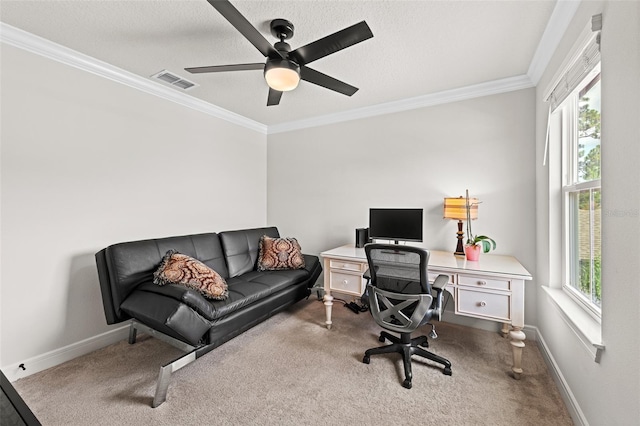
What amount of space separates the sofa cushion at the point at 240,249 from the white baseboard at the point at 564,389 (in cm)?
282

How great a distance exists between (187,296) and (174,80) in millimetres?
2140

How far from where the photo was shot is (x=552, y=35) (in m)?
1.96

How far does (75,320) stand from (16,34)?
2.22 meters

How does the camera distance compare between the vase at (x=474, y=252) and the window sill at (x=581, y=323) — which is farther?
the vase at (x=474, y=252)

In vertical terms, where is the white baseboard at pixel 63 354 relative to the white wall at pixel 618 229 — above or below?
below

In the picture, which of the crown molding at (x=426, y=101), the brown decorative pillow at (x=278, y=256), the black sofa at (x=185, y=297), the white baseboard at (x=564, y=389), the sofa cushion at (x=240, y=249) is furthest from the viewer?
the brown decorative pillow at (x=278, y=256)

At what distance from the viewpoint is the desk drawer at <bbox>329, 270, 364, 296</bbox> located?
8.77 ft

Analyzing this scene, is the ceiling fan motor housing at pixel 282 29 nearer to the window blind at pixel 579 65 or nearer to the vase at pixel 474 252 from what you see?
the window blind at pixel 579 65

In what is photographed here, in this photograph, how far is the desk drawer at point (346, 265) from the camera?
267 centimetres

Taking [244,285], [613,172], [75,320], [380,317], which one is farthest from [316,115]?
[75,320]

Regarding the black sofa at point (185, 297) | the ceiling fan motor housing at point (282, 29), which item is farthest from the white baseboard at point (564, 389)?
the ceiling fan motor housing at point (282, 29)

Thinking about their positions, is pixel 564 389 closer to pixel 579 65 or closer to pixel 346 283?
pixel 346 283

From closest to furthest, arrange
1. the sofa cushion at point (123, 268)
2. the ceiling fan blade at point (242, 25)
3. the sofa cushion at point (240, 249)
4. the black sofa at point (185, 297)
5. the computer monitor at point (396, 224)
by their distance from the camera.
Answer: the ceiling fan blade at point (242, 25) < the black sofa at point (185, 297) < the sofa cushion at point (123, 268) < the computer monitor at point (396, 224) < the sofa cushion at point (240, 249)

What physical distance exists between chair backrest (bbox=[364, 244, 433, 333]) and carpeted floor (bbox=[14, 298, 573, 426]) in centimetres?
43
